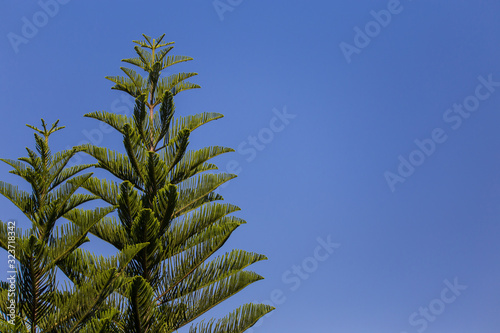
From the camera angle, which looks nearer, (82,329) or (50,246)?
(82,329)

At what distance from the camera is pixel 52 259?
515 centimetres

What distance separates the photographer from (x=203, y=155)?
20.0ft

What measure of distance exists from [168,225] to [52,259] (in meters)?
1.26

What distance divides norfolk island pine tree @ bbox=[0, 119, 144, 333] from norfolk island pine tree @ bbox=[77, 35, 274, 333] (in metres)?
0.29

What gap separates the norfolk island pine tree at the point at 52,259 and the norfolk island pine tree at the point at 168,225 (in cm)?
29

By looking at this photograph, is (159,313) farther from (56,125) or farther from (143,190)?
(56,125)

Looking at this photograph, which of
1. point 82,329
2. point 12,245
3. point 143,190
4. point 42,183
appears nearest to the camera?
point 82,329

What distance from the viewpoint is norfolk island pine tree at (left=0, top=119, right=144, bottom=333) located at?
4.88 m

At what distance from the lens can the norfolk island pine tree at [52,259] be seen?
4879 millimetres

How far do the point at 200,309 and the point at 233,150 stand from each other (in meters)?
1.94

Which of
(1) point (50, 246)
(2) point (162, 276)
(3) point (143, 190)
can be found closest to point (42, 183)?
(1) point (50, 246)

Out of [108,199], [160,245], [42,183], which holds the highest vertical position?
[42,183]

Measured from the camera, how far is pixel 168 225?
5.66 metres

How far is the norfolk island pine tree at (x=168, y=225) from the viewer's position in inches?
203
